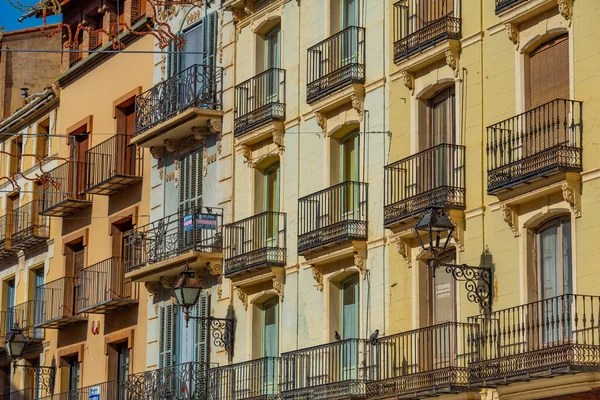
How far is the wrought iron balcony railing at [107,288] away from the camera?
3778cm

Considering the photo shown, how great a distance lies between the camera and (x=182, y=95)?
116 ft

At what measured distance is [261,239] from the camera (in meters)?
32.3

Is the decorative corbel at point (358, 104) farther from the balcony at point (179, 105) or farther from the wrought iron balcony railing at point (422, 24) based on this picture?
the balcony at point (179, 105)

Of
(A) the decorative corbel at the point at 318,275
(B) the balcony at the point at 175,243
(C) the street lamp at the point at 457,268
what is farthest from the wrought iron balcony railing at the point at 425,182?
(B) the balcony at the point at 175,243

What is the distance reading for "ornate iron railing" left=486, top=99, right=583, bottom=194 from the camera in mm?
23641

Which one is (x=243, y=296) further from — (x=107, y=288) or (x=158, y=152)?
(x=107, y=288)

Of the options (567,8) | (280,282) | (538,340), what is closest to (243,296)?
(280,282)

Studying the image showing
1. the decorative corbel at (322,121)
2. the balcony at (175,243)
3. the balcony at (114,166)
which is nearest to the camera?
the decorative corbel at (322,121)

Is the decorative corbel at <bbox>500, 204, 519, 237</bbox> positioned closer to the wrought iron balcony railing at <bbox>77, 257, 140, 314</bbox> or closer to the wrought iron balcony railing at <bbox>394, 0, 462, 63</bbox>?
the wrought iron balcony railing at <bbox>394, 0, 462, 63</bbox>

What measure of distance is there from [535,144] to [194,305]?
1195 cm

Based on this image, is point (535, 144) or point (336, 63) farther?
point (336, 63)

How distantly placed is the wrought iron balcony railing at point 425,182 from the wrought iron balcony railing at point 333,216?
964mm

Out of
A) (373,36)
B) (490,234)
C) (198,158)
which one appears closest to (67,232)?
(198,158)

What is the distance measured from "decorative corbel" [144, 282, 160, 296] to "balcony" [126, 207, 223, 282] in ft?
0.72
